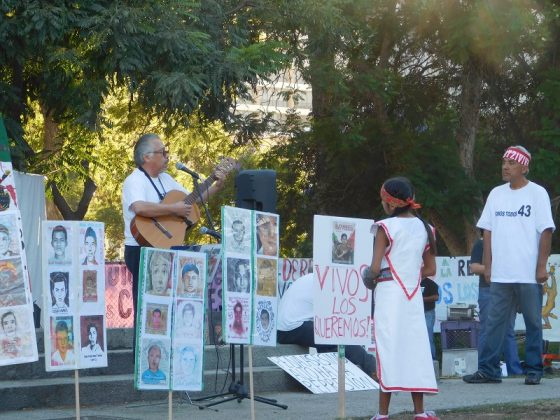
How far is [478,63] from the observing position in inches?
842

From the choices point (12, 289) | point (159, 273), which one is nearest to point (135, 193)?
point (159, 273)

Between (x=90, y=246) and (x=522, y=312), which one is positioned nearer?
(x=90, y=246)

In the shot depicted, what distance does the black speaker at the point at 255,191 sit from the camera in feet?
30.4

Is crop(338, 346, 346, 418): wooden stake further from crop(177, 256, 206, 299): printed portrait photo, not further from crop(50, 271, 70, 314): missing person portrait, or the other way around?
crop(50, 271, 70, 314): missing person portrait

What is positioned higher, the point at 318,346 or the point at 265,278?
the point at 265,278

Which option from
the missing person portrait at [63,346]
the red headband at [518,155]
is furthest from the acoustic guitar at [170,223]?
the red headband at [518,155]

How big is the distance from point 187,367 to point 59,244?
1.17 meters

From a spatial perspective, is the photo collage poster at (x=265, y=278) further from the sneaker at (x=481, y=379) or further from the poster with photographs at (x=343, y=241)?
the sneaker at (x=481, y=379)

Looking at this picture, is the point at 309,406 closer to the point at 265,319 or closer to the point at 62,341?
the point at 265,319

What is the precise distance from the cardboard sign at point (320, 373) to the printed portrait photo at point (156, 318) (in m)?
3.02

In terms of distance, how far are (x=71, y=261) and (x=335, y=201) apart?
16716mm

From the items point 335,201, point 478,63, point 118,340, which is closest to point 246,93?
point 118,340

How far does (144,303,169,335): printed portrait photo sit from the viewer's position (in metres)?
7.32

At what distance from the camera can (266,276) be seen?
820cm
